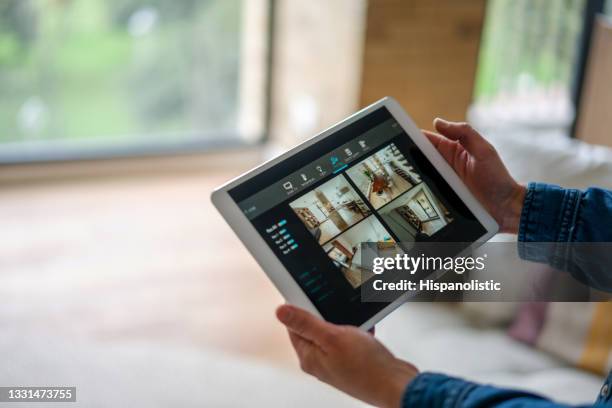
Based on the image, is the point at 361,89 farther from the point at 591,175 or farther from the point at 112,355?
the point at 112,355

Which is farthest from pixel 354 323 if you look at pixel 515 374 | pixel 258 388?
pixel 515 374

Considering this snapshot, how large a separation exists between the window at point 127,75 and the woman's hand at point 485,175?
1.85 m

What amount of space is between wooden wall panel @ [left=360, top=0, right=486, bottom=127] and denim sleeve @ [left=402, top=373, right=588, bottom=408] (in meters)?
1.70

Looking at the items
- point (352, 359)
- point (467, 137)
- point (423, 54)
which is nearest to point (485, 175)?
point (467, 137)

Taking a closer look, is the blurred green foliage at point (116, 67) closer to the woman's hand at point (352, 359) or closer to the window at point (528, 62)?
the window at point (528, 62)

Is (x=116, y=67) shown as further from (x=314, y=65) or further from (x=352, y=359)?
(x=352, y=359)

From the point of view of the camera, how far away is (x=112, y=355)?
1247 millimetres

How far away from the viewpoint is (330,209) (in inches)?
34.6

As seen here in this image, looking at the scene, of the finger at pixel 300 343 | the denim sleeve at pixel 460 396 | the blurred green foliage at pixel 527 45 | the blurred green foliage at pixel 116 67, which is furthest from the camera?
the blurred green foliage at pixel 527 45

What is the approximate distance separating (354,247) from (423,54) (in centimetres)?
175

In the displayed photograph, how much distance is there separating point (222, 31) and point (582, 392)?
188 cm

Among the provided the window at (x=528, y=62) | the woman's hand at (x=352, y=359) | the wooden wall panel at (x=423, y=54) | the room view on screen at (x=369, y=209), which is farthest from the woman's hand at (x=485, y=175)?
the window at (x=528, y=62)

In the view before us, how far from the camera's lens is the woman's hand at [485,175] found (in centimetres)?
102

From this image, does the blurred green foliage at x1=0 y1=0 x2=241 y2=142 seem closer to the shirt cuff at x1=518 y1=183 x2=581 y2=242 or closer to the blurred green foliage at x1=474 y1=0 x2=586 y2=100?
the blurred green foliage at x1=474 y1=0 x2=586 y2=100
